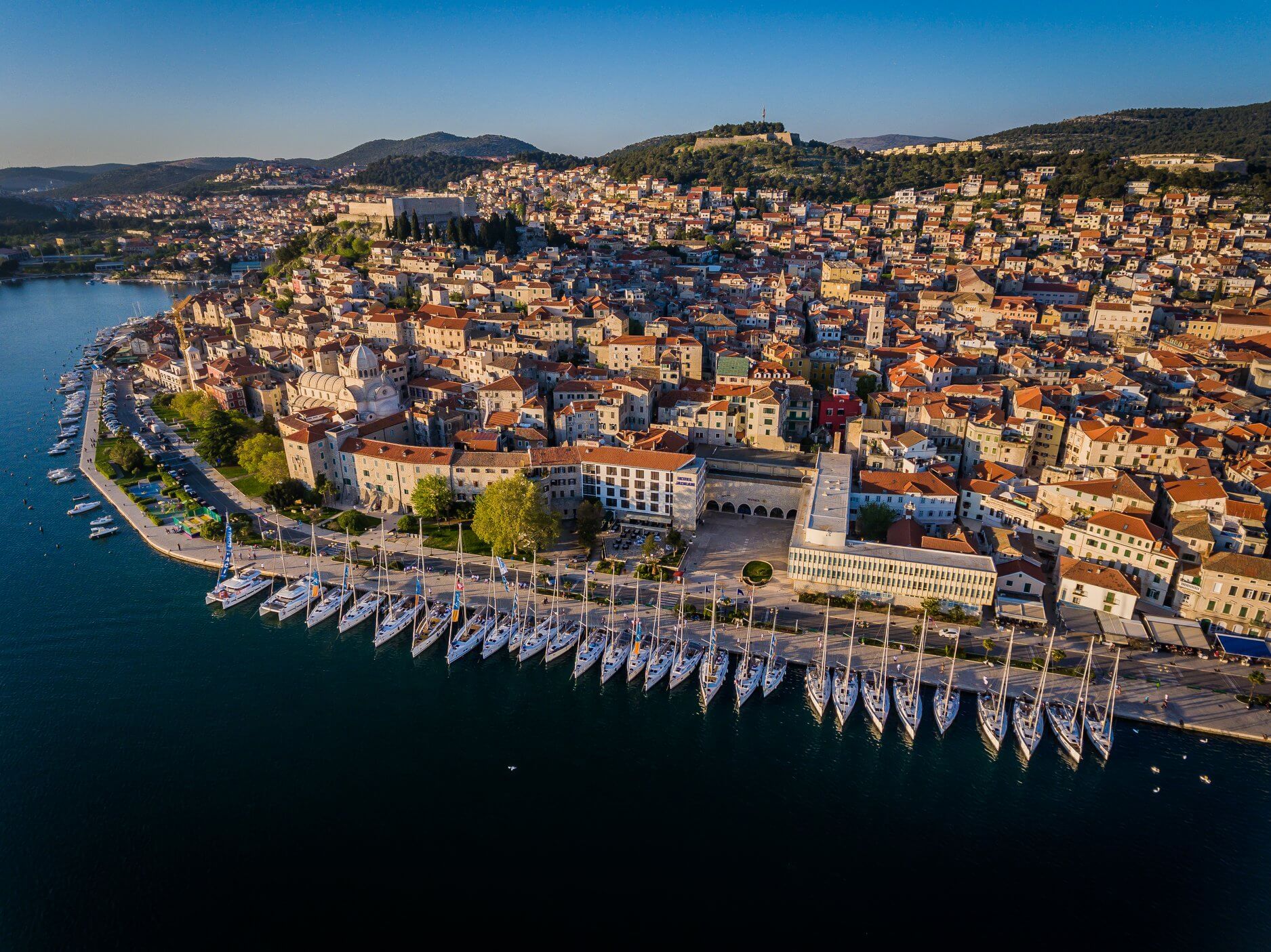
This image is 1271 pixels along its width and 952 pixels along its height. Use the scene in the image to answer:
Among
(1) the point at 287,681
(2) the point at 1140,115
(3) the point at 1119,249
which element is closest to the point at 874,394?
(1) the point at 287,681

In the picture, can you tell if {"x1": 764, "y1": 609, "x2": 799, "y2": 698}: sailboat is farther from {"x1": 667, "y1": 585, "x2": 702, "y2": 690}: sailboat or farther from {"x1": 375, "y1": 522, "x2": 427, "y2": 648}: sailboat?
{"x1": 375, "y1": 522, "x2": 427, "y2": 648}: sailboat

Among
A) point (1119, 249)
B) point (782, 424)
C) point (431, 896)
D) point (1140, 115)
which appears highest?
point (1140, 115)

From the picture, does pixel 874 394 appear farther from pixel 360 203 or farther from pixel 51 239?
pixel 51 239

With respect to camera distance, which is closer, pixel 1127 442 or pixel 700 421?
pixel 1127 442

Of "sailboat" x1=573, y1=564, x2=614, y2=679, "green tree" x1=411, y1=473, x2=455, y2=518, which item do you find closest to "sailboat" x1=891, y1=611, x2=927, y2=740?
"sailboat" x1=573, y1=564, x2=614, y2=679

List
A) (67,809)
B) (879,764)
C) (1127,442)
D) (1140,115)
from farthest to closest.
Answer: (1140,115) → (1127,442) → (879,764) → (67,809)

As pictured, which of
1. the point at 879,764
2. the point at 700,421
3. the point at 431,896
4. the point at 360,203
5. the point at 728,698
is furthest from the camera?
the point at 360,203

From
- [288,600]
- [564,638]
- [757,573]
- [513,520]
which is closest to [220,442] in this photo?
[288,600]

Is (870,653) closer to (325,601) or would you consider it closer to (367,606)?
(367,606)
